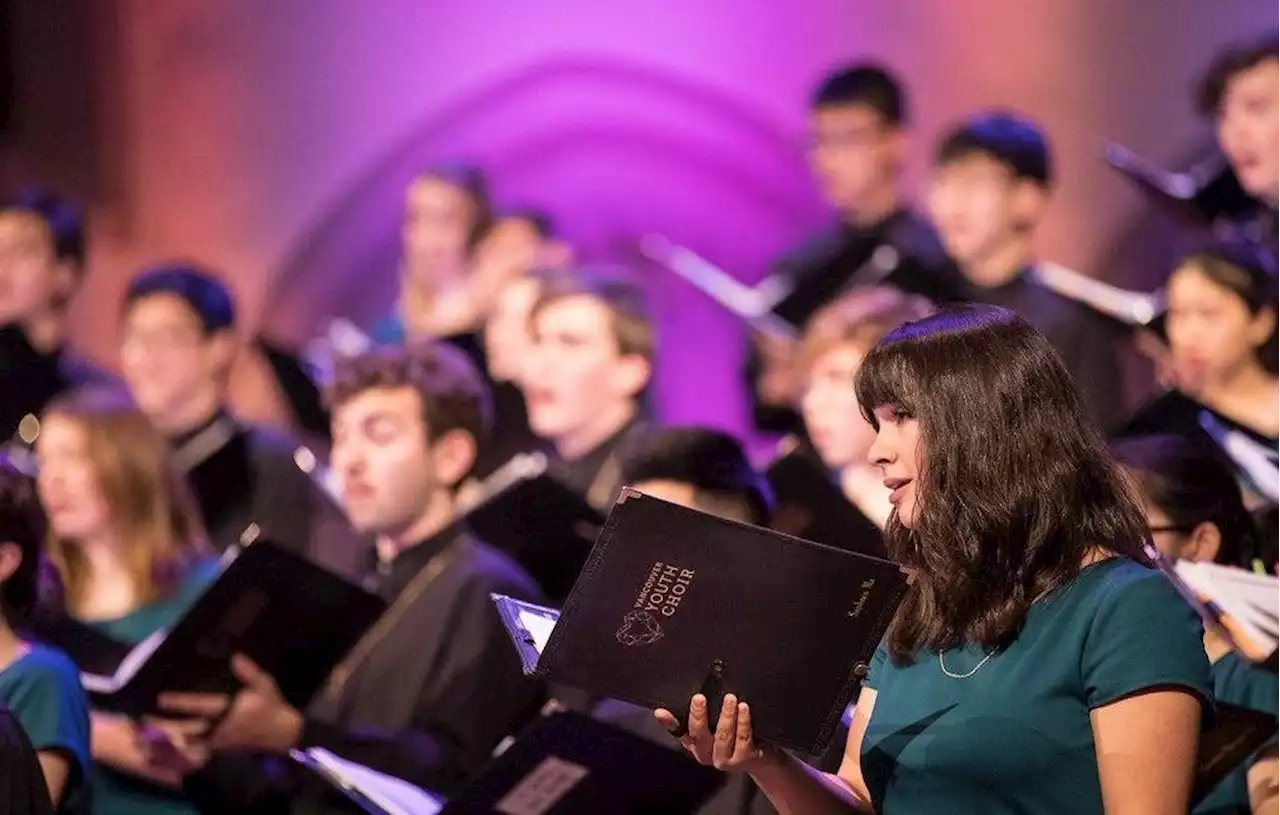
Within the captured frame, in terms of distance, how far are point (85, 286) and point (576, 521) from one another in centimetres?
366

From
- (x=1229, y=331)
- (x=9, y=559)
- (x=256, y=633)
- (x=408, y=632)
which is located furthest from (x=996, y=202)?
(x=9, y=559)

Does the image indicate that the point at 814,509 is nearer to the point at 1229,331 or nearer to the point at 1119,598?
the point at 1229,331

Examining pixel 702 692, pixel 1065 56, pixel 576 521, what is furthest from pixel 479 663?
pixel 1065 56

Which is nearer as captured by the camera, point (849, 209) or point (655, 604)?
point (655, 604)

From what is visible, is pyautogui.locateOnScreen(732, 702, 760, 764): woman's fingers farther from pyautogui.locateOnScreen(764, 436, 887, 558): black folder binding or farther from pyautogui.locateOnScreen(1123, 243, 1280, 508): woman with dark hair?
pyautogui.locateOnScreen(1123, 243, 1280, 508): woman with dark hair

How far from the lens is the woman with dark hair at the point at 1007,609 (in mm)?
1962

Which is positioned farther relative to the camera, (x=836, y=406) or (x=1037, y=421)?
(x=836, y=406)

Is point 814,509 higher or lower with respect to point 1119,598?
lower

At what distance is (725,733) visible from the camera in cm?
207

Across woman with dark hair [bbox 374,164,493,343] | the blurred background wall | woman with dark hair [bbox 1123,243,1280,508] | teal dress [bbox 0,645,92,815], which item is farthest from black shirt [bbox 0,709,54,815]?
the blurred background wall

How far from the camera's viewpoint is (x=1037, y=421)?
2045mm

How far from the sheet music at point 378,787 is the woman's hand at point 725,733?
1026 millimetres

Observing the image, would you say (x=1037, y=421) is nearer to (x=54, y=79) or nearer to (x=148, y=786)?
(x=148, y=786)

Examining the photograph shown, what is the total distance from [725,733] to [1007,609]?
1.14 feet
